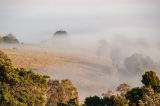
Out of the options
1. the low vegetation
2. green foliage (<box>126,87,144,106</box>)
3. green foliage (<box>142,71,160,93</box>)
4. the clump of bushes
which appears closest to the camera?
the clump of bushes

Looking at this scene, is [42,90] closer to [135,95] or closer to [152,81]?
[135,95]

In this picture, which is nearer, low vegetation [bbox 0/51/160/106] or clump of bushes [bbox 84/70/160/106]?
clump of bushes [bbox 84/70/160/106]

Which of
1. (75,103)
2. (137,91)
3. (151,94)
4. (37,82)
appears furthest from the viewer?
(37,82)

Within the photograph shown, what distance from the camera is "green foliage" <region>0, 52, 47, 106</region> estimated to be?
16475 centimetres

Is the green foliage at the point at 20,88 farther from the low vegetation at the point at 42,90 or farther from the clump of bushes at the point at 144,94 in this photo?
the clump of bushes at the point at 144,94

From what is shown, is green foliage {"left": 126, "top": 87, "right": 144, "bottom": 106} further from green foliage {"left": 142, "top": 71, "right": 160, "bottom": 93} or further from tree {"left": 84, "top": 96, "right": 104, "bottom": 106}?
tree {"left": 84, "top": 96, "right": 104, "bottom": 106}

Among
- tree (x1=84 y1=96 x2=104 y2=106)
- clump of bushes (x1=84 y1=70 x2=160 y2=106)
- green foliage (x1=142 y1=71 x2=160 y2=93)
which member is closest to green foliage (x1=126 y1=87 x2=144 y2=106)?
clump of bushes (x1=84 y1=70 x2=160 y2=106)

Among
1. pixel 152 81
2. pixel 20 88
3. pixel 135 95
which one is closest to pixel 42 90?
pixel 20 88

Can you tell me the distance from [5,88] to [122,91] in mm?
29965

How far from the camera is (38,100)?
16738cm

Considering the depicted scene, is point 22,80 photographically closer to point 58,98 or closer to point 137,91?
point 58,98

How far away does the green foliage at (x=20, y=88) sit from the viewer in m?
165

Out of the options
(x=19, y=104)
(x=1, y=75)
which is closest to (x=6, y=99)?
(x=19, y=104)

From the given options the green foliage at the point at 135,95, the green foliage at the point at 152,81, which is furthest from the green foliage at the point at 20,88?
the green foliage at the point at 152,81
